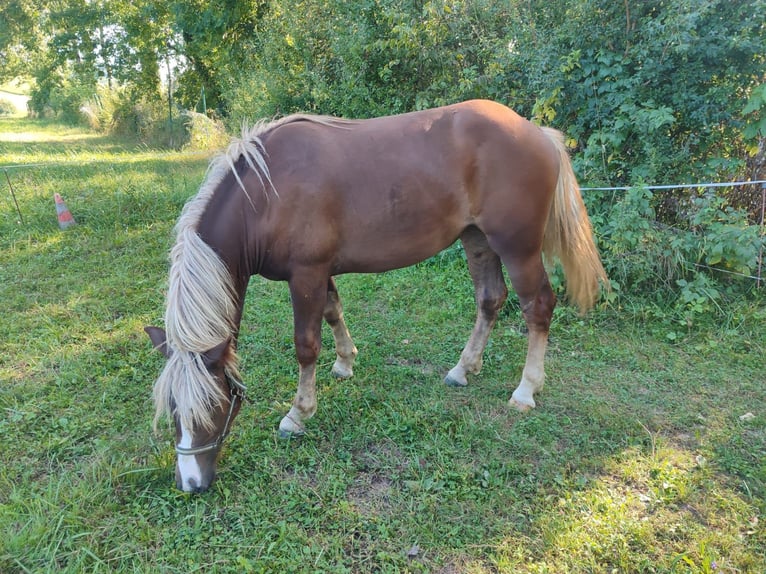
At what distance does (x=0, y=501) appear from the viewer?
2.19 meters

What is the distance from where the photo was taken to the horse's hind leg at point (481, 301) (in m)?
3.09

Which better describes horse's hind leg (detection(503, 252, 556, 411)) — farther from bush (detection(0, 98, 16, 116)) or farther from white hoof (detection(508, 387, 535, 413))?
bush (detection(0, 98, 16, 116))

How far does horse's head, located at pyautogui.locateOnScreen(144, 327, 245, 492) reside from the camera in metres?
2.05

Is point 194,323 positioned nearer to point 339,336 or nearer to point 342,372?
point 339,336

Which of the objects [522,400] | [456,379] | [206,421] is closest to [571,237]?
[522,400]

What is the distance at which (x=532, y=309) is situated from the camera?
2820 mm

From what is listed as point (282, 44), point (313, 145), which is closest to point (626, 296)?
point (313, 145)

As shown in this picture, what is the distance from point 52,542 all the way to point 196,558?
0.64m

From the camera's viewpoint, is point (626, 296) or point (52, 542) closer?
point (52, 542)

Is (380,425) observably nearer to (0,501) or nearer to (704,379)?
(0,501)

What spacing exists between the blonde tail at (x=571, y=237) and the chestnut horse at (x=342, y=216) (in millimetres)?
15

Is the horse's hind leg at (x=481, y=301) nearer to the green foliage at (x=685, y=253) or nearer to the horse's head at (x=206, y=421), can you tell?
the green foliage at (x=685, y=253)

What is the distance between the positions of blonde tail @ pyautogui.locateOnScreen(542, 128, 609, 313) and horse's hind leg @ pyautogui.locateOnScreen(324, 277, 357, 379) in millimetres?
1473

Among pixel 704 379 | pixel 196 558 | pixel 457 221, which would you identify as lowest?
pixel 196 558
